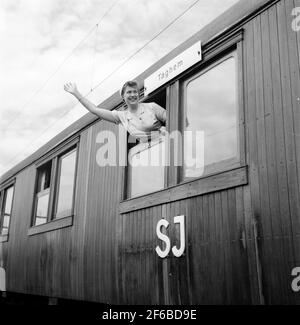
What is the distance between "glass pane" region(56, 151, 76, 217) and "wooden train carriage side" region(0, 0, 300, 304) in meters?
0.72

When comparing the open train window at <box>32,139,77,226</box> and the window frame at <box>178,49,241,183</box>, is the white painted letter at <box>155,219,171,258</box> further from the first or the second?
the open train window at <box>32,139,77,226</box>

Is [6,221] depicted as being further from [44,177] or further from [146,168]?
[146,168]

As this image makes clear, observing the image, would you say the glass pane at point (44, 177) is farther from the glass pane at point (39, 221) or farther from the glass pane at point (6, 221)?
the glass pane at point (6, 221)

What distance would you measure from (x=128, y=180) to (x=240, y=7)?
192 centimetres

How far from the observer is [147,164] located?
4.24m

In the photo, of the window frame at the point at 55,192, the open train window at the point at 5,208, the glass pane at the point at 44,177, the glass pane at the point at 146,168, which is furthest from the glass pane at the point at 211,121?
the open train window at the point at 5,208

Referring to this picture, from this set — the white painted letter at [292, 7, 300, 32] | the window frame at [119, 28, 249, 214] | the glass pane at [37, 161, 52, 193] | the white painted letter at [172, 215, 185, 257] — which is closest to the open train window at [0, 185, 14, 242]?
the glass pane at [37, 161, 52, 193]

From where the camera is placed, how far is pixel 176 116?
12.9ft

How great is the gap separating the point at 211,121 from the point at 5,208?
236 inches

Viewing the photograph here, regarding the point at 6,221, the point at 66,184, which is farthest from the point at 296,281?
the point at 6,221

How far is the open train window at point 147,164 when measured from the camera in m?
4.05
